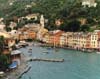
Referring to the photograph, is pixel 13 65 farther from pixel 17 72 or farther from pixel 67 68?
Result: pixel 67 68

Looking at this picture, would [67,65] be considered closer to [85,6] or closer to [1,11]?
[85,6]

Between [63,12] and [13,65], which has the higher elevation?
[63,12]

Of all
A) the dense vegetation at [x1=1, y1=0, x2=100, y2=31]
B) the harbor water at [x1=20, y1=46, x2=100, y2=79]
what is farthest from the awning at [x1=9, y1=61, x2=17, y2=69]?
the dense vegetation at [x1=1, y1=0, x2=100, y2=31]

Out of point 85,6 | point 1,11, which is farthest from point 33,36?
point 1,11

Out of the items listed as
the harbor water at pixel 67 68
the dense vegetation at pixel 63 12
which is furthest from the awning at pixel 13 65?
the dense vegetation at pixel 63 12

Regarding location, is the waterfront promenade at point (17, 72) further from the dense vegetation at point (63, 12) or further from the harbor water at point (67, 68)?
the dense vegetation at point (63, 12)

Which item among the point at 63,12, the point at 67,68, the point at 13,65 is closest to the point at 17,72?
the point at 13,65
